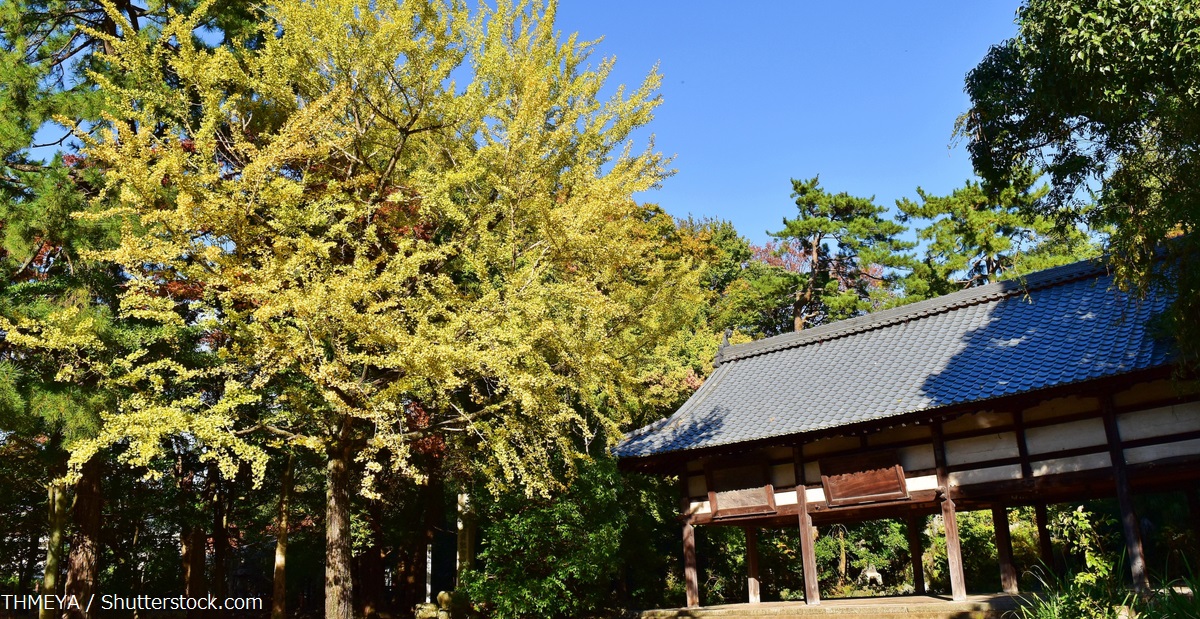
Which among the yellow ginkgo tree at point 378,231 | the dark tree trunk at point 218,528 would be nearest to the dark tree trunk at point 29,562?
the dark tree trunk at point 218,528

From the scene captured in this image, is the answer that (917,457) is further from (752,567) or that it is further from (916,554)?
(752,567)

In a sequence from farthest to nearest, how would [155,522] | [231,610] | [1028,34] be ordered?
[231,610], [155,522], [1028,34]

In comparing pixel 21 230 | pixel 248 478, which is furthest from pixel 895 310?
pixel 248 478

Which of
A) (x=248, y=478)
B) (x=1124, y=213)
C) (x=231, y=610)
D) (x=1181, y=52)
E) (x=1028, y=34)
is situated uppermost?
(x=1028, y=34)

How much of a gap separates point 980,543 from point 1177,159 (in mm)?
13239

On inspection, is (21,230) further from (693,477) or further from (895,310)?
(895,310)

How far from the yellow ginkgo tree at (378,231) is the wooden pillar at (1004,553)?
19.3 feet

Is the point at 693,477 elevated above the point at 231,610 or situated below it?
above

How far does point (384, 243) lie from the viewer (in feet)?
38.4

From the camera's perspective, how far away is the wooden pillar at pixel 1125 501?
27.6 ft

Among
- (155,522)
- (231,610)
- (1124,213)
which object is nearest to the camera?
(1124,213)

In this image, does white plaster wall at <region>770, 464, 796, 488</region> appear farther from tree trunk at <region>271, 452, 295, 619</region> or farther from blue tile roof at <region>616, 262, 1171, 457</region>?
tree trunk at <region>271, 452, 295, 619</region>

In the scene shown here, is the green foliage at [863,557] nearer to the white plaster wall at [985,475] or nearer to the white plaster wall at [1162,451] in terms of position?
the white plaster wall at [985,475]

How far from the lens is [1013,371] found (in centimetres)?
993
